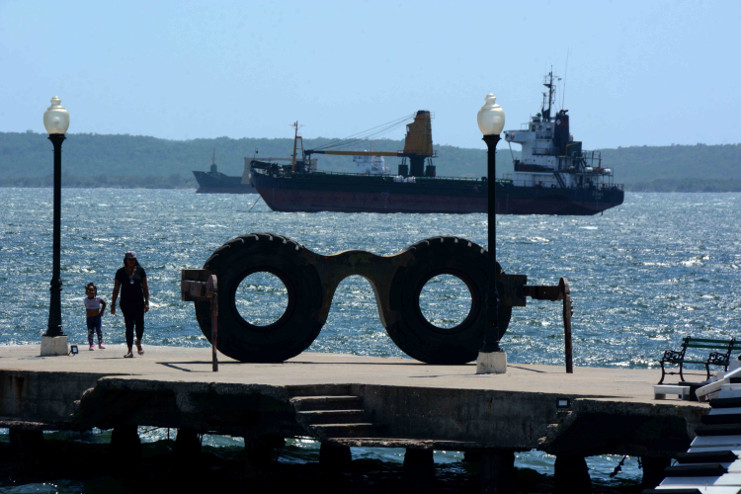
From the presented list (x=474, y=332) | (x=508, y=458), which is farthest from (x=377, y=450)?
(x=508, y=458)

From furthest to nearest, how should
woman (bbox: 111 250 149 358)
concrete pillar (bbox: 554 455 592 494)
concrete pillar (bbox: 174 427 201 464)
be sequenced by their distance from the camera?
woman (bbox: 111 250 149 358), concrete pillar (bbox: 174 427 201 464), concrete pillar (bbox: 554 455 592 494)

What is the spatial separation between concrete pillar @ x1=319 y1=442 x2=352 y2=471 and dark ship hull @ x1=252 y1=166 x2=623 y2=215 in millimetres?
118848

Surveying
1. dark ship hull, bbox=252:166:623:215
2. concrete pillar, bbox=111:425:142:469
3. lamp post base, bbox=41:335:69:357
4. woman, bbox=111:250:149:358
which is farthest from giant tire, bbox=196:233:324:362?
dark ship hull, bbox=252:166:623:215

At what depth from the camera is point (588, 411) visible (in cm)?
1119

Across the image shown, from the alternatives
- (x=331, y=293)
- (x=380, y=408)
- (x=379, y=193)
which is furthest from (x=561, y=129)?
(x=380, y=408)

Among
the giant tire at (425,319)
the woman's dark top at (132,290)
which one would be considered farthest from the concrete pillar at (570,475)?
the woman's dark top at (132,290)

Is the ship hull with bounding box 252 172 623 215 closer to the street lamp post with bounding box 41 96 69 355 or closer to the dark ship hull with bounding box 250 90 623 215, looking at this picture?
the dark ship hull with bounding box 250 90 623 215

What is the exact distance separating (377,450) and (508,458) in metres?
4.84

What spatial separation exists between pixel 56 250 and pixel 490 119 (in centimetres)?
591

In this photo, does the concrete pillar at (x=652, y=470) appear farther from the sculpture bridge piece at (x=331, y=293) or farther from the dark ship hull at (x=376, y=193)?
the dark ship hull at (x=376, y=193)

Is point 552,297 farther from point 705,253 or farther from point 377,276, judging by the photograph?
point 705,253

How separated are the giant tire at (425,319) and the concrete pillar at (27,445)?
470 centimetres

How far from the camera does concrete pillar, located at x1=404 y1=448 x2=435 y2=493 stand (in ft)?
43.4

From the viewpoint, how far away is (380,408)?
39.8 feet
